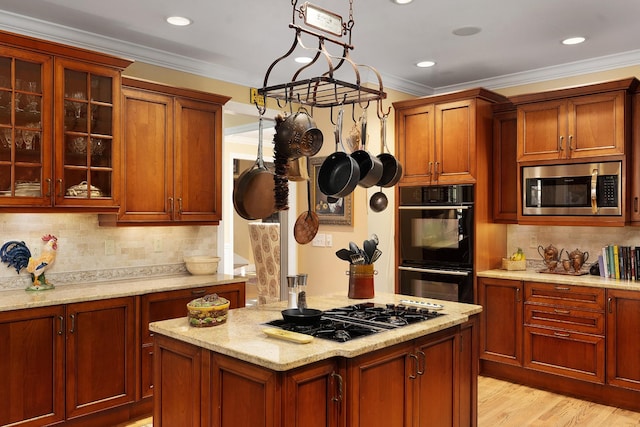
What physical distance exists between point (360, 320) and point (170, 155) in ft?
Result: 7.17

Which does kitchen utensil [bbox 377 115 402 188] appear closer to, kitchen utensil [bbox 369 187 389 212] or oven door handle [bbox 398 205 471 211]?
kitchen utensil [bbox 369 187 389 212]

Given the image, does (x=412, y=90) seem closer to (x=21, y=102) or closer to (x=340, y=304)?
(x=340, y=304)

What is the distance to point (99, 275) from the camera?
393 cm

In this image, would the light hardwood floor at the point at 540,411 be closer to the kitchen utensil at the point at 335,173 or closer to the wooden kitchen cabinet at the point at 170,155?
the kitchen utensil at the point at 335,173

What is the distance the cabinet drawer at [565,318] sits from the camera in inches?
155

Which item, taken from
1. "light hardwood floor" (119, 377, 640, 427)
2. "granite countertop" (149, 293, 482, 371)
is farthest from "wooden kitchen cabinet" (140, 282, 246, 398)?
"granite countertop" (149, 293, 482, 371)

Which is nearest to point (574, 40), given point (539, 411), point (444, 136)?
point (444, 136)

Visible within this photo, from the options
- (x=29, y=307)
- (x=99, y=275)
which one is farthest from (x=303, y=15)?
(x=99, y=275)

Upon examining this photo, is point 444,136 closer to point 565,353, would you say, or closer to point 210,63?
point 565,353

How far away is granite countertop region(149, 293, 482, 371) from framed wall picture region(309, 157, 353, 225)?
2.18 meters

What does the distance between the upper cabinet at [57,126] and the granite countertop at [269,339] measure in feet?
4.60

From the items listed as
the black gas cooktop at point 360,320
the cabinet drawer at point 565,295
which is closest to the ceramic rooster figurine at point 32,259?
the black gas cooktop at point 360,320

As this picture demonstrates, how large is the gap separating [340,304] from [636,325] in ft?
7.46

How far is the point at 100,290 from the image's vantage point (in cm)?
350
